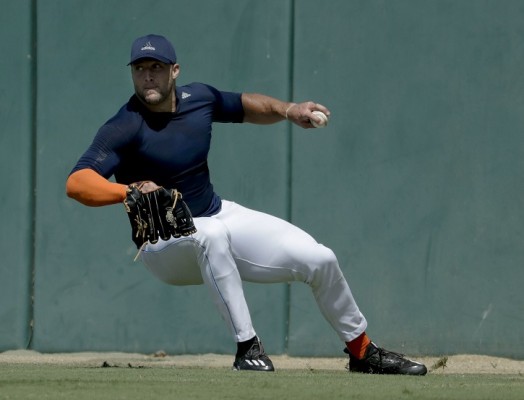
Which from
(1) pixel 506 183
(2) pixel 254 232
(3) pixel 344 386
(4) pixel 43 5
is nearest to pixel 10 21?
(4) pixel 43 5

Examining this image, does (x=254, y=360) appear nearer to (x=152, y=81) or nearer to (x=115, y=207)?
(x=152, y=81)

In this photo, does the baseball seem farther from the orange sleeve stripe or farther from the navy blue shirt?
the orange sleeve stripe

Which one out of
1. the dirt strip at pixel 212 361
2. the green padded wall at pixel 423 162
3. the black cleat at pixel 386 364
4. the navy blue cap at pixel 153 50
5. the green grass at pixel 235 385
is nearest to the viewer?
the green grass at pixel 235 385

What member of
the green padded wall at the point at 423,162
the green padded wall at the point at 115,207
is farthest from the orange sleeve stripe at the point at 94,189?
the green padded wall at the point at 423,162

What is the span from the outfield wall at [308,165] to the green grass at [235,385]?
166 centimetres

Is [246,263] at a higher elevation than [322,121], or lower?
lower

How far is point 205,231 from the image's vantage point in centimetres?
617

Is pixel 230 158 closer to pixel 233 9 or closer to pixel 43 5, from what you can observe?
pixel 233 9

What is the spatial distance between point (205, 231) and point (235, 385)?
3.29 feet

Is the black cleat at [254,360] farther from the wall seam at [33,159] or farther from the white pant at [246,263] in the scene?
the wall seam at [33,159]

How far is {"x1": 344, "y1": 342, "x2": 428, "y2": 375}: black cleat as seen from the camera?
6246 millimetres

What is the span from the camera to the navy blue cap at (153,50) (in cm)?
635

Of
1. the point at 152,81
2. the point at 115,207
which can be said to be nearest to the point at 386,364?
the point at 152,81

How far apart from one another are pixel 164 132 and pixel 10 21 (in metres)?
2.01
